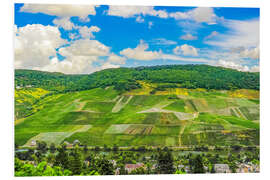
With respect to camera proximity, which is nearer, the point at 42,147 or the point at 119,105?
the point at 42,147

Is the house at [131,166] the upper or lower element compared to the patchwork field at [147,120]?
lower

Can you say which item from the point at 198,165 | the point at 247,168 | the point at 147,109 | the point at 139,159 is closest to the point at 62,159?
the point at 139,159

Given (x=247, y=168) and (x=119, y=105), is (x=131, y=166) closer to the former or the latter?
(x=119, y=105)

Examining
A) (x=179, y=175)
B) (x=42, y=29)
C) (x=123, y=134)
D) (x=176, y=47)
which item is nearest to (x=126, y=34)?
(x=176, y=47)

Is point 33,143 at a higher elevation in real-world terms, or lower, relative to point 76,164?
higher

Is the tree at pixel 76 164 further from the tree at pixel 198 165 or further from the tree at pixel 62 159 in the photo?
the tree at pixel 198 165

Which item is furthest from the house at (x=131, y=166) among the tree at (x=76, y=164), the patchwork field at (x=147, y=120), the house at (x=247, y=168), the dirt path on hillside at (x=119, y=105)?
the house at (x=247, y=168)
